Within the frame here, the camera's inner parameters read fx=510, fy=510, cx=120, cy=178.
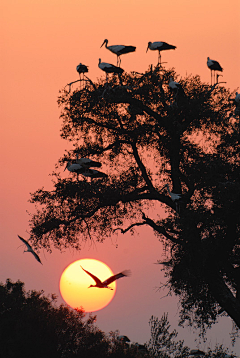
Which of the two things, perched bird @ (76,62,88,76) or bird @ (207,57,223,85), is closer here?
bird @ (207,57,223,85)

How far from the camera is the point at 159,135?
2583 cm

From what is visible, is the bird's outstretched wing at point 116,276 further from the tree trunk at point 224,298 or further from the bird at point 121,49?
the bird at point 121,49

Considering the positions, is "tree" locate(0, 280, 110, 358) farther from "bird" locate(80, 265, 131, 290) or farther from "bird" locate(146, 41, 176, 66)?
"bird" locate(146, 41, 176, 66)

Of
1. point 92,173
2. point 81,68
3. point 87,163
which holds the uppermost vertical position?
point 81,68

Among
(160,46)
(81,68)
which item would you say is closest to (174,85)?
(160,46)

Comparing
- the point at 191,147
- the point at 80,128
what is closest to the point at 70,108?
the point at 80,128

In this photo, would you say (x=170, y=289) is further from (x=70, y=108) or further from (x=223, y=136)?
(x=70, y=108)

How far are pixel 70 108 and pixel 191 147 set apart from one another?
657cm

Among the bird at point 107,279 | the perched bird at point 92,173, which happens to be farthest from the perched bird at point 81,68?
the bird at point 107,279

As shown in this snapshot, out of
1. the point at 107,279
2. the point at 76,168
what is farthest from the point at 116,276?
the point at 76,168

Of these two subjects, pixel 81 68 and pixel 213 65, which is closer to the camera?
pixel 213 65

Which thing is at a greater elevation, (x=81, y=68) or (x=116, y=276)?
(x=81, y=68)

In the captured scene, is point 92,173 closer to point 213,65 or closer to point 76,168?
point 76,168

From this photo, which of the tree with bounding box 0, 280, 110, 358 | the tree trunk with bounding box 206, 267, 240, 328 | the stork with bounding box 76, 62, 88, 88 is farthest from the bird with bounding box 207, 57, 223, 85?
the tree with bounding box 0, 280, 110, 358
